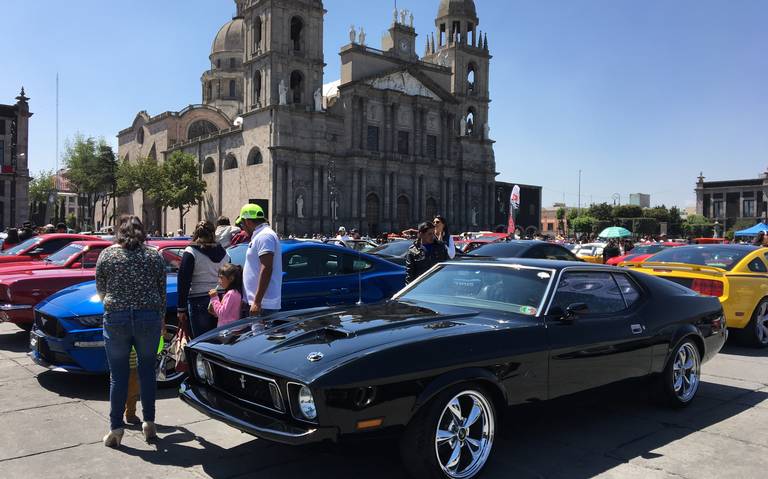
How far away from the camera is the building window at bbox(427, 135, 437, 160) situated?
56.9 metres

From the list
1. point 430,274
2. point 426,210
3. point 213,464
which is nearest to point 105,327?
point 213,464

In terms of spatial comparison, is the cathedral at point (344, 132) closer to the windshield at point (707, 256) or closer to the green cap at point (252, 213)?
the windshield at point (707, 256)

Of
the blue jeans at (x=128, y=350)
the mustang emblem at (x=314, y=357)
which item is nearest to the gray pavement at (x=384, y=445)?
the blue jeans at (x=128, y=350)

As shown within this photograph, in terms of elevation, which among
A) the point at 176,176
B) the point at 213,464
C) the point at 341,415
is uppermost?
the point at 176,176

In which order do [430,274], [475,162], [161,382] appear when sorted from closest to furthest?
[430,274] → [161,382] → [475,162]

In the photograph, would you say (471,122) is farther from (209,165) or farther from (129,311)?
(129,311)

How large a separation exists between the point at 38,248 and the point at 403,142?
45.1 m

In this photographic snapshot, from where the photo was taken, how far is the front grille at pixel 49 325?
590 centimetres

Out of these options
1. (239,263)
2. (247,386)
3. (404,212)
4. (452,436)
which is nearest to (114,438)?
(247,386)

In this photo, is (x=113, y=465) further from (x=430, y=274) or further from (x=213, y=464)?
(x=430, y=274)

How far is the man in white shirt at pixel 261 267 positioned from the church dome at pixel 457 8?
5976 centimetres

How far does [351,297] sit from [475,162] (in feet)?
177

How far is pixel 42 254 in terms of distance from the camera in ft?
39.4

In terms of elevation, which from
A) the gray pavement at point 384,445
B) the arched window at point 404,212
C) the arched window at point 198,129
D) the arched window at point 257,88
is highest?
the arched window at point 257,88
